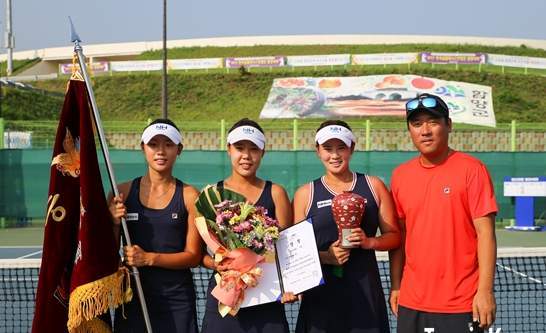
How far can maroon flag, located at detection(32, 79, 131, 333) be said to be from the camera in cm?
386

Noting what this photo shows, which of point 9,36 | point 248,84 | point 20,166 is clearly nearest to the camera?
point 20,166

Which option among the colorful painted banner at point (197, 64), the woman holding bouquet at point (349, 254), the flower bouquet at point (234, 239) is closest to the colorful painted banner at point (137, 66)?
the colorful painted banner at point (197, 64)

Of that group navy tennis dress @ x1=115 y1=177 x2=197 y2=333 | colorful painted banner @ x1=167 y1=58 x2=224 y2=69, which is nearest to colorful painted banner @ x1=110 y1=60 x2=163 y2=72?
colorful painted banner @ x1=167 y1=58 x2=224 y2=69

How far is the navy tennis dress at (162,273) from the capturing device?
3.89 metres

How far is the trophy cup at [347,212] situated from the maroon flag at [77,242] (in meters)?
1.15

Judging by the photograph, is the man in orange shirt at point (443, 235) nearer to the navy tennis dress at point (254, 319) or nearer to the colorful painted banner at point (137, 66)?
the navy tennis dress at point (254, 319)

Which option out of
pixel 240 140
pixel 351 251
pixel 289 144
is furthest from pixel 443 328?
pixel 289 144

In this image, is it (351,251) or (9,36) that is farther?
(9,36)

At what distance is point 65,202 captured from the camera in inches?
159

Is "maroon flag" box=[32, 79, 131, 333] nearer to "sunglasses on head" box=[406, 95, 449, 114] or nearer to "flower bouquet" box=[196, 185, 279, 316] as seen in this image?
"flower bouquet" box=[196, 185, 279, 316]

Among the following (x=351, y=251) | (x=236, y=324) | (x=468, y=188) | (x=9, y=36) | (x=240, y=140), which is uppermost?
(x=9, y=36)

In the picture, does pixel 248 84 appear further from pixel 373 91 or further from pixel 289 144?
pixel 289 144

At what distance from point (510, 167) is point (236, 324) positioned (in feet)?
48.9

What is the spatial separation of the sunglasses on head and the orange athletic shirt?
23 centimetres
